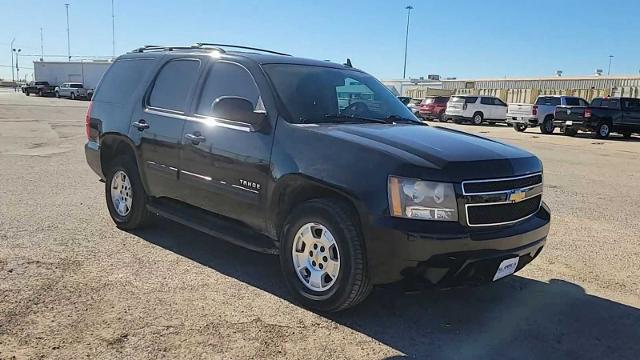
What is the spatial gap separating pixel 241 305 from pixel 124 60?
11.7 ft

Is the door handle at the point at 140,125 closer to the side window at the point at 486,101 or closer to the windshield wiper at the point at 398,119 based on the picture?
the windshield wiper at the point at 398,119

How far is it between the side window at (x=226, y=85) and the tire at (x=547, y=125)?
24.7 meters

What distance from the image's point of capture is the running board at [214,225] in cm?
451

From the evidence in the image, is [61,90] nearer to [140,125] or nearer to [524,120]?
[524,120]

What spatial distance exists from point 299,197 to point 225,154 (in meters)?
0.84

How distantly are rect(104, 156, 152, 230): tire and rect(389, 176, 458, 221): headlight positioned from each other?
3169mm

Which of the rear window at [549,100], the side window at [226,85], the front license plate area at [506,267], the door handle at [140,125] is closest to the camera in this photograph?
the front license plate area at [506,267]

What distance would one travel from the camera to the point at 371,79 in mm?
5746

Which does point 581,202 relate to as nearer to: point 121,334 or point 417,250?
point 417,250

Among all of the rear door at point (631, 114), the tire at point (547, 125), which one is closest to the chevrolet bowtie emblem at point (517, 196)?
the rear door at point (631, 114)

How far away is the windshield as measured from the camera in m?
4.64

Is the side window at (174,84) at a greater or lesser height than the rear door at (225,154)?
greater

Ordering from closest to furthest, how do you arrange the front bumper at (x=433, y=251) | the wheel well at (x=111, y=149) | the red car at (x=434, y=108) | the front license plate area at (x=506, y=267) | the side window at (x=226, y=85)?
the front bumper at (x=433, y=251), the front license plate area at (x=506, y=267), the side window at (x=226, y=85), the wheel well at (x=111, y=149), the red car at (x=434, y=108)

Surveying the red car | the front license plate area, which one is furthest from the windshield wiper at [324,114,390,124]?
the red car
